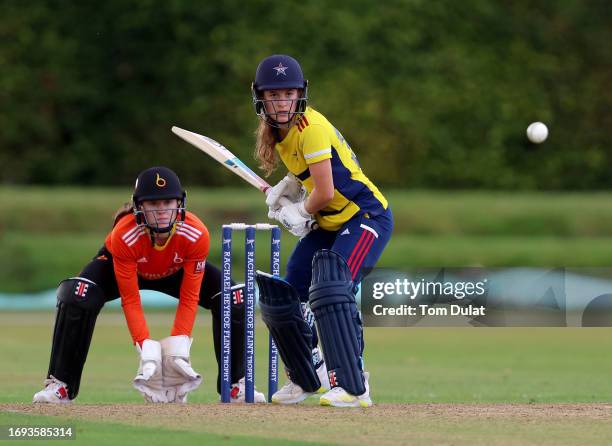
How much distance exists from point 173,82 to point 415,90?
478cm

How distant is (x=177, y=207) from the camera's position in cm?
667

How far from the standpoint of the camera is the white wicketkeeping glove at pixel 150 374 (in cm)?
669

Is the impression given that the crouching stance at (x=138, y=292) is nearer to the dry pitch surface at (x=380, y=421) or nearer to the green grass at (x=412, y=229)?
the dry pitch surface at (x=380, y=421)

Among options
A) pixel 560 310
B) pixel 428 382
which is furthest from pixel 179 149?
pixel 428 382

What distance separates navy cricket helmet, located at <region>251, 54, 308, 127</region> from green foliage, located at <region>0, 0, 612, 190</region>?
19813mm

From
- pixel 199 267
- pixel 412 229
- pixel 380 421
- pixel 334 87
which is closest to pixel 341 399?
pixel 380 421

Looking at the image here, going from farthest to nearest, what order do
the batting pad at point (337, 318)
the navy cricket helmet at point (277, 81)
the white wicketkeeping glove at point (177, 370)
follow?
the white wicketkeeping glove at point (177, 370) → the navy cricket helmet at point (277, 81) → the batting pad at point (337, 318)

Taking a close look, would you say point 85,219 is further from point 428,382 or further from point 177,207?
point 177,207

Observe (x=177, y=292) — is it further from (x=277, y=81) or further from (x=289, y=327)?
(x=277, y=81)

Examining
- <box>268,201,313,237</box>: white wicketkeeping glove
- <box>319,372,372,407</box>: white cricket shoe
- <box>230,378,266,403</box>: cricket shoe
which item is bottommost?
<box>319,372,372,407</box>: white cricket shoe

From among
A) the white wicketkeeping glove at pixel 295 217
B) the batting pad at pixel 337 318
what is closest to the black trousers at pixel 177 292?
the white wicketkeeping glove at pixel 295 217

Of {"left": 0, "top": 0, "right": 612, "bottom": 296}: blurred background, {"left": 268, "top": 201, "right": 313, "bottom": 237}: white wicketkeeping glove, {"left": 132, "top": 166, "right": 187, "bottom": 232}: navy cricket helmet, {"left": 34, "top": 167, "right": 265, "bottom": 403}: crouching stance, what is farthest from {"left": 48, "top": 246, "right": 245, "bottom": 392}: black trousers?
{"left": 0, "top": 0, "right": 612, "bottom": 296}: blurred background

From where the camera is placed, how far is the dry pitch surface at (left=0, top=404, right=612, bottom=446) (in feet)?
17.8

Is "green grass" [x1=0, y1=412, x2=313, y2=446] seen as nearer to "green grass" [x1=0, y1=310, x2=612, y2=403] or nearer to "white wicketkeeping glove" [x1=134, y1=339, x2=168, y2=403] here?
"white wicketkeeping glove" [x1=134, y1=339, x2=168, y2=403]
